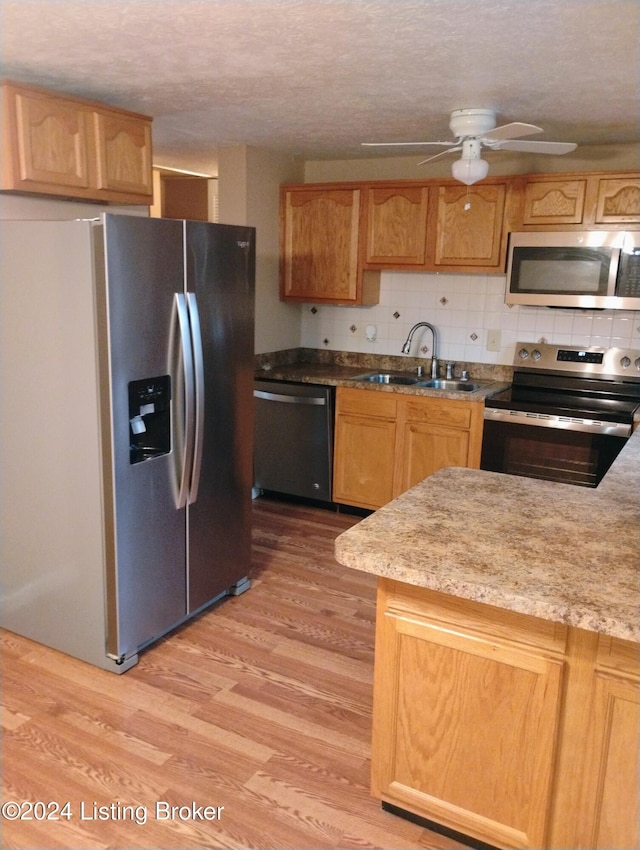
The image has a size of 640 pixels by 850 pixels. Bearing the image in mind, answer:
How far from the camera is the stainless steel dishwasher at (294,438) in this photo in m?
4.30

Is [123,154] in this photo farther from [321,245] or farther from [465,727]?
[465,727]

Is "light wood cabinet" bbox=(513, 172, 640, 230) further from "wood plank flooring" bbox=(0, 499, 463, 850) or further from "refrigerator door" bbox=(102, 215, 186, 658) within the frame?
"wood plank flooring" bbox=(0, 499, 463, 850)

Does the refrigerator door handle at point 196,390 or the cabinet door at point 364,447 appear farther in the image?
the cabinet door at point 364,447

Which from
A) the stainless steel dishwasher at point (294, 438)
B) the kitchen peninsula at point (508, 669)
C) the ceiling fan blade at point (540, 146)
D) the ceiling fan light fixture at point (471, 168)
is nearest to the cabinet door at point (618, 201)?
the ceiling fan blade at point (540, 146)

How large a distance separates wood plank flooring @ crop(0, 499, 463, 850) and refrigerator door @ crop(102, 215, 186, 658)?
253 mm

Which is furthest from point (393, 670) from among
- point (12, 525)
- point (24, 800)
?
point (12, 525)

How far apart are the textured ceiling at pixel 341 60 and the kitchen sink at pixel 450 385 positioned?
4.84 ft

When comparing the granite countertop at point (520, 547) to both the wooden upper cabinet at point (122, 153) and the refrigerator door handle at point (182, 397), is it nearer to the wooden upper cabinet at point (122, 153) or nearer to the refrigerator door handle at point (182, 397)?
the refrigerator door handle at point (182, 397)

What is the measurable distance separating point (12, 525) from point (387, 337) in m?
2.78

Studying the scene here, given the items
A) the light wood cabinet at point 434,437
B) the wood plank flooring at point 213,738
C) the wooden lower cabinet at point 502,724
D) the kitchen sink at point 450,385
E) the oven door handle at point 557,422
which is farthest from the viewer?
the kitchen sink at point 450,385

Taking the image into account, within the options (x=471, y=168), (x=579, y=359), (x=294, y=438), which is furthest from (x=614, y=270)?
(x=294, y=438)

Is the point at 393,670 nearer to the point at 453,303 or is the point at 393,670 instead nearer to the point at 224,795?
the point at 224,795

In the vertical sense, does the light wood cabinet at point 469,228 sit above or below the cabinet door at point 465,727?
above

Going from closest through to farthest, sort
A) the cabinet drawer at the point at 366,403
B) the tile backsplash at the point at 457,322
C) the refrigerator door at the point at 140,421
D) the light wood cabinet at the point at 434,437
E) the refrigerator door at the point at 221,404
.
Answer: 1. the refrigerator door at the point at 140,421
2. the refrigerator door at the point at 221,404
3. the light wood cabinet at the point at 434,437
4. the tile backsplash at the point at 457,322
5. the cabinet drawer at the point at 366,403
